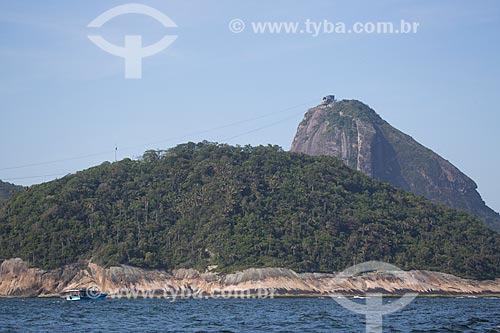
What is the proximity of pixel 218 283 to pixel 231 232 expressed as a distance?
619 inches

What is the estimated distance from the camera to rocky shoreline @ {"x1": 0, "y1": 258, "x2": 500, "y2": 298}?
135000 millimetres

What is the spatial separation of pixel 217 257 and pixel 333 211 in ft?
99.3

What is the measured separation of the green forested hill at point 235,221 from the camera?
14488 centimetres

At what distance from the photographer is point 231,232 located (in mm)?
150000

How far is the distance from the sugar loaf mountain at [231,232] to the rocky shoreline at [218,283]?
9.0 inches

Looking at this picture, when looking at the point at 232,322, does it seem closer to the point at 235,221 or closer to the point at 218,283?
the point at 218,283

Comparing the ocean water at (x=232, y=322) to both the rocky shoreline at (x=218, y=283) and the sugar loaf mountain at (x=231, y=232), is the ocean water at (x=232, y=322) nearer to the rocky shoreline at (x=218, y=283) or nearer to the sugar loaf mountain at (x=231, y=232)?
the rocky shoreline at (x=218, y=283)

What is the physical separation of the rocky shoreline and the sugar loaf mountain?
230mm

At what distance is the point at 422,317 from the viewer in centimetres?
6950

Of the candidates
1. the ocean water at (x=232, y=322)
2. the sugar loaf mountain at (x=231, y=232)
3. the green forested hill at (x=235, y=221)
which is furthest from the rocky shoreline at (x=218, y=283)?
the ocean water at (x=232, y=322)

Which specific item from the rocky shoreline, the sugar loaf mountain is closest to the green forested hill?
the sugar loaf mountain

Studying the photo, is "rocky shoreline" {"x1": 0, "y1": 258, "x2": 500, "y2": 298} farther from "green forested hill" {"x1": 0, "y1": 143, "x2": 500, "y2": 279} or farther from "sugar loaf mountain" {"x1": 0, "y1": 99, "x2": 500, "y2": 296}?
"green forested hill" {"x1": 0, "y1": 143, "x2": 500, "y2": 279}

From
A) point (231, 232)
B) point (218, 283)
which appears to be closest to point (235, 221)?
point (231, 232)

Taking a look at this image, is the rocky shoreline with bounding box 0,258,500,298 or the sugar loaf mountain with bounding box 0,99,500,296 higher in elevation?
the sugar loaf mountain with bounding box 0,99,500,296
